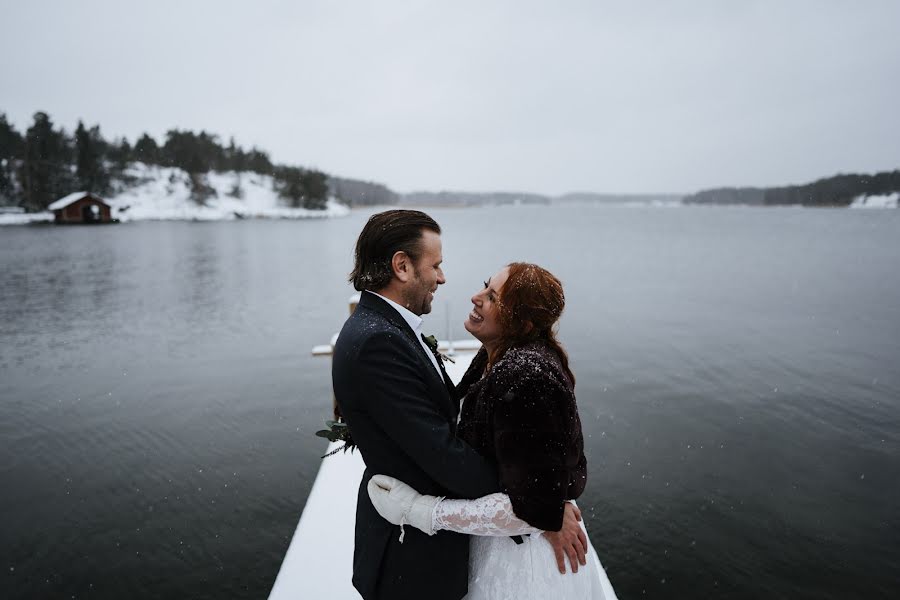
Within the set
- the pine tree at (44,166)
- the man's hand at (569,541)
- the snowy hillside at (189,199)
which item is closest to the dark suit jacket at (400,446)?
the man's hand at (569,541)

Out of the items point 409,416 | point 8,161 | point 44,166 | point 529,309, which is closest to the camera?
point 409,416

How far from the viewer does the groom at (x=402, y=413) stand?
196 cm

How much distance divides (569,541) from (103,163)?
122 meters

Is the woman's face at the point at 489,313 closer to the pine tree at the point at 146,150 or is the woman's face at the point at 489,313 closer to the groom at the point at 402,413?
the groom at the point at 402,413

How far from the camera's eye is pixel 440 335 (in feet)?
59.7

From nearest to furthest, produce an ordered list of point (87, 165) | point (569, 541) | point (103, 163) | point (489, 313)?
point (569, 541) → point (489, 313) → point (87, 165) → point (103, 163)

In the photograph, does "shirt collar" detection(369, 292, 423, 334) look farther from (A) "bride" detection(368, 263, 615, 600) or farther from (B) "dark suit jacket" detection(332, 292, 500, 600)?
(A) "bride" detection(368, 263, 615, 600)

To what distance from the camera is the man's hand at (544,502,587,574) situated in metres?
2.20

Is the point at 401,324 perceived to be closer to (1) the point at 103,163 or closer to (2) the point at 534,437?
(2) the point at 534,437

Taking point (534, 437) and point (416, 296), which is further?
point (416, 296)

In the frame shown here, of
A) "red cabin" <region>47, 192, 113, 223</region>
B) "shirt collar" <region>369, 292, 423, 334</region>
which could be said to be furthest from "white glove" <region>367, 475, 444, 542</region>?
"red cabin" <region>47, 192, 113, 223</region>

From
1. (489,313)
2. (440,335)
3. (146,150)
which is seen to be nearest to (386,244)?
(489,313)

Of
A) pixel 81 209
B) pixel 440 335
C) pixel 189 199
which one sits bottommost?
pixel 440 335

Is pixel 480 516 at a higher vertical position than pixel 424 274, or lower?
lower
